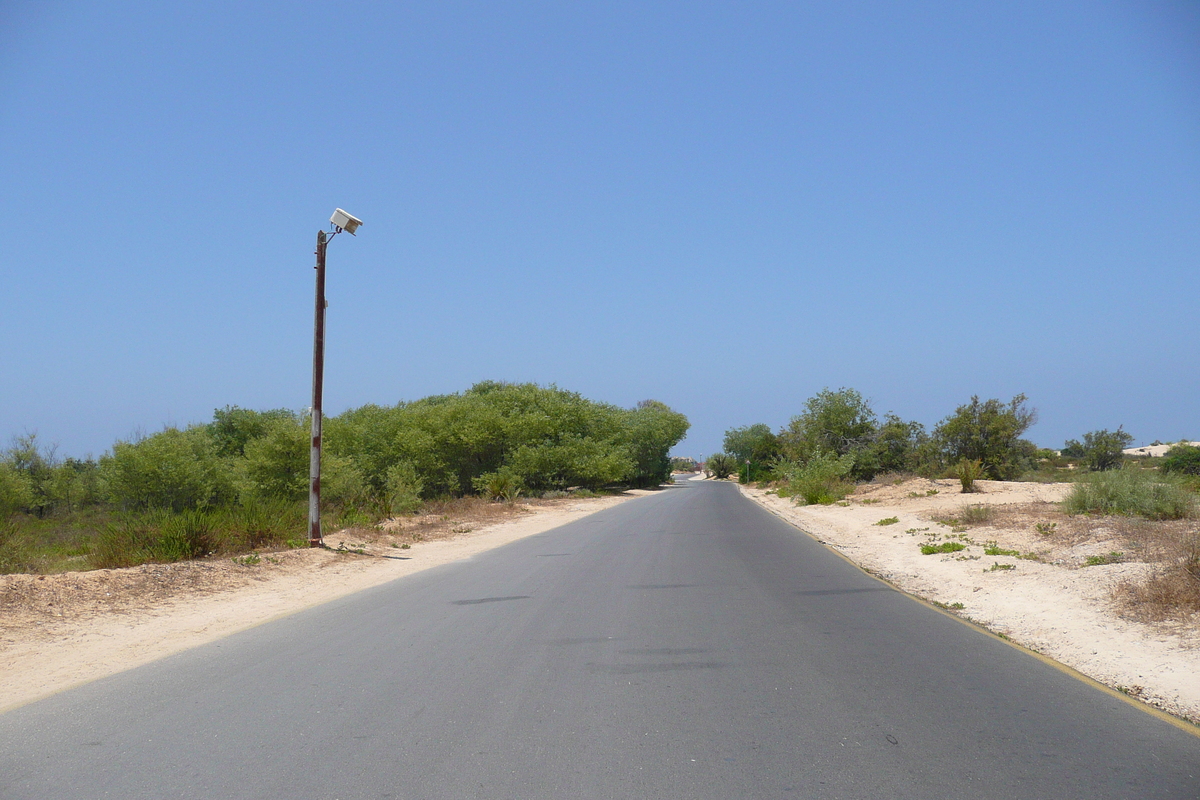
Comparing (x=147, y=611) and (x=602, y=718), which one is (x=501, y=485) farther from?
(x=602, y=718)

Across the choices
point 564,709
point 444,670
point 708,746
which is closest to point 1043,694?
point 708,746

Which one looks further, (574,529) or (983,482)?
(983,482)

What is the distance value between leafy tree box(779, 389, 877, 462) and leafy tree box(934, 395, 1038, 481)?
11.4m

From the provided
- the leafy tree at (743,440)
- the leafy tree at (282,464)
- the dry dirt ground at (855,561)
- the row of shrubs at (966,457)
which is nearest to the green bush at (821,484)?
the row of shrubs at (966,457)

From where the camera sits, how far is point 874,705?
569 centimetres

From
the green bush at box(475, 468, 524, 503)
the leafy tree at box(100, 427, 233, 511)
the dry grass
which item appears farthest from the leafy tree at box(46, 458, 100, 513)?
the dry grass

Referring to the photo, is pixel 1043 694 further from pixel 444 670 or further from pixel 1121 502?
pixel 1121 502

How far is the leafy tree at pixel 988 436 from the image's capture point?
4472 cm

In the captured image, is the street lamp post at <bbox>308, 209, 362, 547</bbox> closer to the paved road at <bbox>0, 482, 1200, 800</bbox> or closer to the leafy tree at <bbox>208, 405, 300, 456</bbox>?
the paved road at <bbox>0, 482, 1200, 800</bbox>

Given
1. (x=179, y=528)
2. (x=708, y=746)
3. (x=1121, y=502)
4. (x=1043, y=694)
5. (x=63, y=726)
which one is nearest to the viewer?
(x=708, y=746)

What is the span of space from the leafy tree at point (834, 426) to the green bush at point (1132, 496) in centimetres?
3878

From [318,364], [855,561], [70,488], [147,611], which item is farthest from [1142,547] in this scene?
[70,488]

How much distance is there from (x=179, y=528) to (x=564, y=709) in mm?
Result: 11673

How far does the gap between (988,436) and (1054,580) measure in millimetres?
37779
